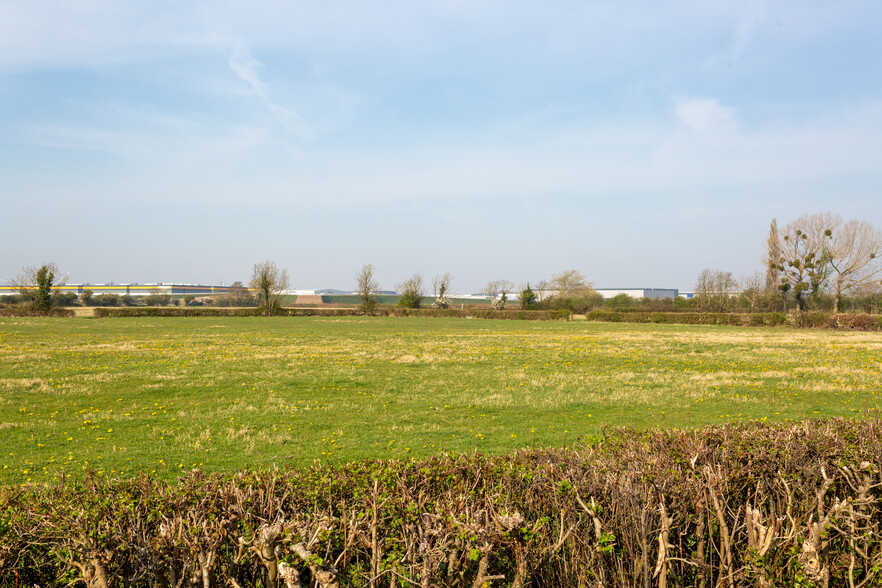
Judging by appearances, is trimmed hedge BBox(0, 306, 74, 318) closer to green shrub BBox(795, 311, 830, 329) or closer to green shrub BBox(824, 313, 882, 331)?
green shrub BBox(795, 311, 830, 329)

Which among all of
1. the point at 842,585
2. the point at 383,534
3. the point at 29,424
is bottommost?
the point at 29,424

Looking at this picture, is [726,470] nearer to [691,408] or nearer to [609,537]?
[609,537]

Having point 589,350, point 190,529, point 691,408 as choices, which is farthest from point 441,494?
point 589,350

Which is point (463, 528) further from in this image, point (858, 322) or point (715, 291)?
point (715, 291)

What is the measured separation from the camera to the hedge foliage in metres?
2.32

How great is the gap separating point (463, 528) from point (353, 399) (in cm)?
1004

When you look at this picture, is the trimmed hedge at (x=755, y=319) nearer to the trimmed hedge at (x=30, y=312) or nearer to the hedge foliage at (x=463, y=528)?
the hedge foliage at (x=463, y=528)

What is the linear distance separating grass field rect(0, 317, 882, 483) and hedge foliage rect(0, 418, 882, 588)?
3922mm

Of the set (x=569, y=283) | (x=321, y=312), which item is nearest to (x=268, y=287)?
(x=321, y=312)

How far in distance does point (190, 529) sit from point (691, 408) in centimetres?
1104

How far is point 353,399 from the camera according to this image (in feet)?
39.7

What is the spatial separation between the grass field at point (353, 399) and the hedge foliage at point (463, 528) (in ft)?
12.9

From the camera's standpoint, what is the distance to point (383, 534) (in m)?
2.69

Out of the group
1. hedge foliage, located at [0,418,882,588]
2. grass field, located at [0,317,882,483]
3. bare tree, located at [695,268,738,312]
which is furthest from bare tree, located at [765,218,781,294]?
hedge foliage, located at [0,418,882,588]
